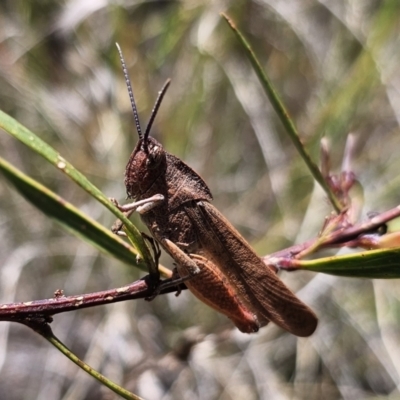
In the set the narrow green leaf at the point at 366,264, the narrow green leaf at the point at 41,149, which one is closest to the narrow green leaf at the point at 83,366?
the narrow green leaf at the point at 41,149

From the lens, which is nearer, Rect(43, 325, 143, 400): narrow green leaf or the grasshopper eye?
Rect(43, 325, 143, 400): narrow green leaf

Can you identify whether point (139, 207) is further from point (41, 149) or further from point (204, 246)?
point (41, 149)

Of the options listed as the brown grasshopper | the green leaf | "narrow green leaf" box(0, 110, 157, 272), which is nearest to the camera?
"narrow green leaf" box(0, 110, 157, 272)

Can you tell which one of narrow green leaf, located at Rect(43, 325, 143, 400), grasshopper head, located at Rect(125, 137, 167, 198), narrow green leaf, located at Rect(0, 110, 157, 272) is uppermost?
grasshopper head, located at Rect(125, 137, 167, 198)

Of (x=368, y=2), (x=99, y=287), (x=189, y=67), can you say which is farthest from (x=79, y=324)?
(x=368, y=2)

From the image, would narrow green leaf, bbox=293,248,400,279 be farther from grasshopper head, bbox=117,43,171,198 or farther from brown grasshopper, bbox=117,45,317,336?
grasshopper head, bbox=117,43,171,198

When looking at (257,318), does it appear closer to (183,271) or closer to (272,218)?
(183,271)

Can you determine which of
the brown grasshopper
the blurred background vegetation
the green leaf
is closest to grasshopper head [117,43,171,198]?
the brown grasshopper

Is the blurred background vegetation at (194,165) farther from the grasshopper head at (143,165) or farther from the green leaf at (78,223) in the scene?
the green leaf at (78,223)
